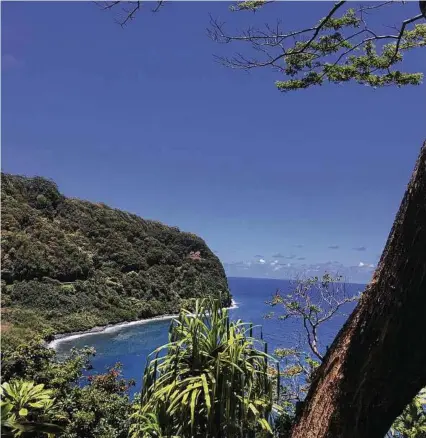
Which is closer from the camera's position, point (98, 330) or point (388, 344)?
point (388, 344)

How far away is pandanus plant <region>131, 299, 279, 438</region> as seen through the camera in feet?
8.88

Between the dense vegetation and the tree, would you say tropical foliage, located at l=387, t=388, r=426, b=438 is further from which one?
the tree

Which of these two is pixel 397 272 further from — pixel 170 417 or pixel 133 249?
pixel 133 249

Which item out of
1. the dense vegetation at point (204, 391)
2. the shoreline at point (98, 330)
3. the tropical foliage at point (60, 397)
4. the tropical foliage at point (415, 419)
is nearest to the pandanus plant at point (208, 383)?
the dense vegetation at point (204, 391)

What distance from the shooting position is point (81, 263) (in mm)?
36375

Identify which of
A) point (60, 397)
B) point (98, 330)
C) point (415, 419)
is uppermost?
point (415, 419)

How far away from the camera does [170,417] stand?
9.02ft

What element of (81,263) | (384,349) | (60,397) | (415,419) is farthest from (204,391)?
(81,263)

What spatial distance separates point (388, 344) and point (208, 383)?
4.19ft

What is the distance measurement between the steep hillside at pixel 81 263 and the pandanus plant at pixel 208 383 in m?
21.7

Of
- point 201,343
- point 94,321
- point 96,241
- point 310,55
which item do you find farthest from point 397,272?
point 96,241

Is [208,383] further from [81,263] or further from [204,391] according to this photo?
[81,263]

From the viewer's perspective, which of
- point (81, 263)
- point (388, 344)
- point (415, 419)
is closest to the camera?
point (388, 344)

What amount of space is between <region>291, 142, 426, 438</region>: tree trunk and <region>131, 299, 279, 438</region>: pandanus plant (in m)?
0.73
